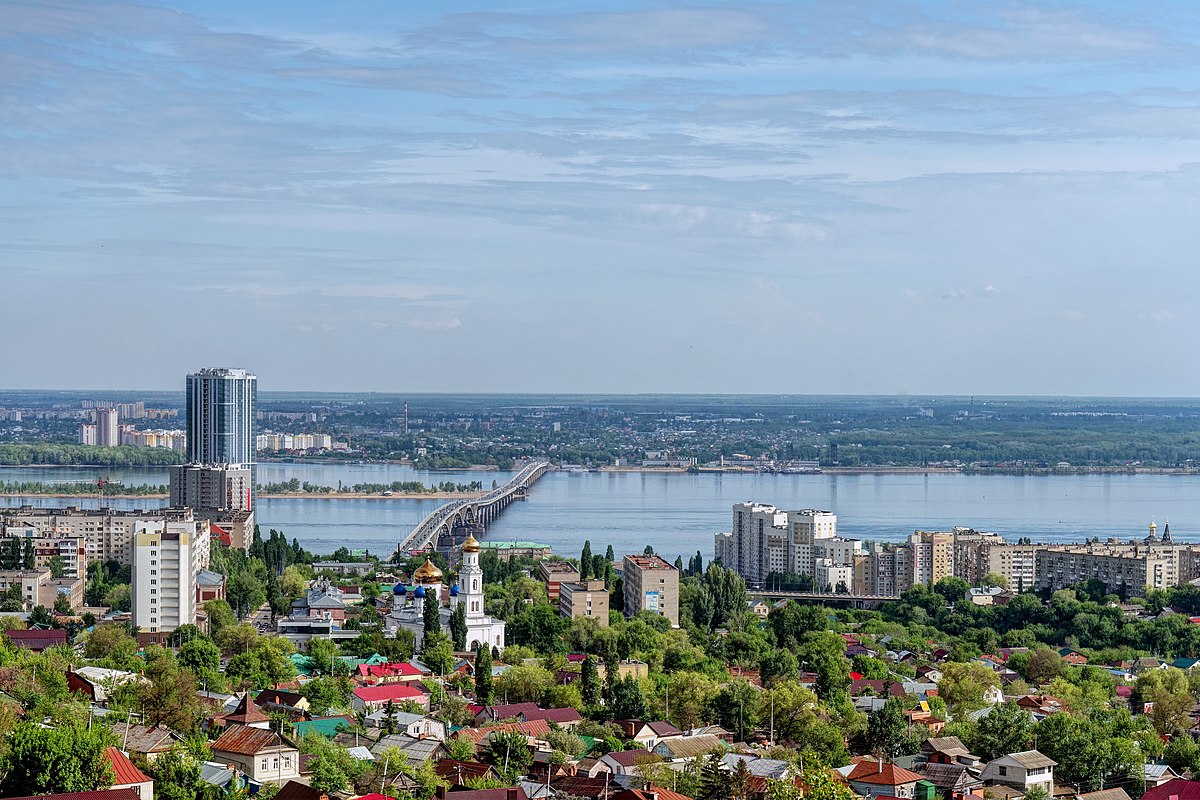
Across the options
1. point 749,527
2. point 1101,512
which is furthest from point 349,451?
point 749,527

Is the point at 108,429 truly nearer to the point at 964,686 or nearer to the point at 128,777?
the point at 964,686

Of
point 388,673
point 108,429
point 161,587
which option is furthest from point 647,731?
point 108,429

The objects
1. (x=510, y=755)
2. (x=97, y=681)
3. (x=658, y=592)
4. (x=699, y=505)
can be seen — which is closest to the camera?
(x=510, y=755)

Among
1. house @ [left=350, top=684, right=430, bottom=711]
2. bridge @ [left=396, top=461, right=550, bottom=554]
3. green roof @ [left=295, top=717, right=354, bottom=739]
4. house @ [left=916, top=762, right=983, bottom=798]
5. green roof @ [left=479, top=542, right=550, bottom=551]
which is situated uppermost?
green roof @ [left=295, top=717, right=354, bottom=739]

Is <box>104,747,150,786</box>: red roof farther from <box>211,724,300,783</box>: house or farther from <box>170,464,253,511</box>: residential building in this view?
<box>170,464,253,511</box>: residential building

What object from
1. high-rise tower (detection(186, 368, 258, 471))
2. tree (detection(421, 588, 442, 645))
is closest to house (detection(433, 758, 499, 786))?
tree (detection(421, 588, 442, 645))

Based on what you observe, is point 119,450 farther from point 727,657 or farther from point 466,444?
point 727,657
